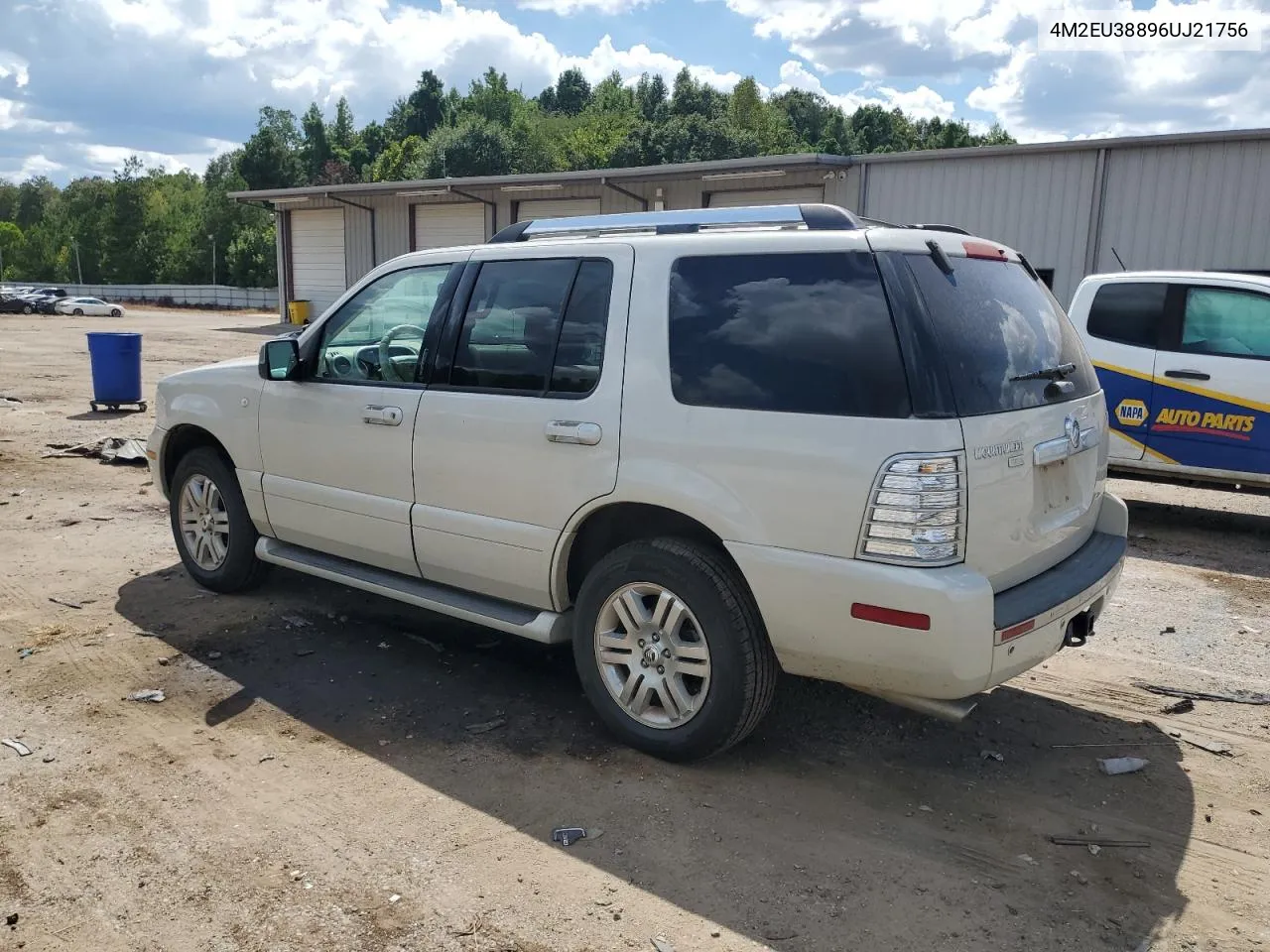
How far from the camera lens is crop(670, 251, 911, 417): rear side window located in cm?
342

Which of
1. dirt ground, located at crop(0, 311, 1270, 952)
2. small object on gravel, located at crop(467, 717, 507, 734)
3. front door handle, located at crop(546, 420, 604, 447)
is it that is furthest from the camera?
small object on gravel, located at crop(467, 717, 507, 734)

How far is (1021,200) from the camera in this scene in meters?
17.2

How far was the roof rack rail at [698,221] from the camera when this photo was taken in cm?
379

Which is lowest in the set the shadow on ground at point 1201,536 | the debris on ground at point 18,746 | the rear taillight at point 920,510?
the debris on ground at point 18,746

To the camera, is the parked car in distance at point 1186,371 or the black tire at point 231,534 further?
the parked car in distance at point 1186,371

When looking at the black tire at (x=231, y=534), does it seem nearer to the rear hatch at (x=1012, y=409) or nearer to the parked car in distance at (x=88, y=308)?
the rear hatch at (x=1012, y=409)

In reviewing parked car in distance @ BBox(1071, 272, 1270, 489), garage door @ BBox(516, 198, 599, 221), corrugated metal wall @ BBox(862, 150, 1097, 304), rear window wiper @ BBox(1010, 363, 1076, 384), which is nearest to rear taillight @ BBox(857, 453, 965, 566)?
rear window wiper @ BBox(1010, 363, 1076, 384)

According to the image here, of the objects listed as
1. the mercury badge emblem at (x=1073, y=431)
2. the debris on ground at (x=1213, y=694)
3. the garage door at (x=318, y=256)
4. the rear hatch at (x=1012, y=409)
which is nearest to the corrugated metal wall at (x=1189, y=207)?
the debris on ground at (x=1213, y=694)

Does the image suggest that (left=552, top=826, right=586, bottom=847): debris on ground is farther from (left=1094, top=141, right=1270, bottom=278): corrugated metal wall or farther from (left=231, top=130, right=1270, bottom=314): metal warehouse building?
(left=1094, top=141, right=1270, bottom=278): corrugated metal wall

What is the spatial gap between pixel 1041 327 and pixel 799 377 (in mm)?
1148

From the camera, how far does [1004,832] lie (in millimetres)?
3561

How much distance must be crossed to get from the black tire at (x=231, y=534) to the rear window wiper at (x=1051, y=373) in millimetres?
4134

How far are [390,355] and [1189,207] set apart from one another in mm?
14736

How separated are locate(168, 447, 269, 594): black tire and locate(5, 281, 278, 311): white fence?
5347 centimetres
